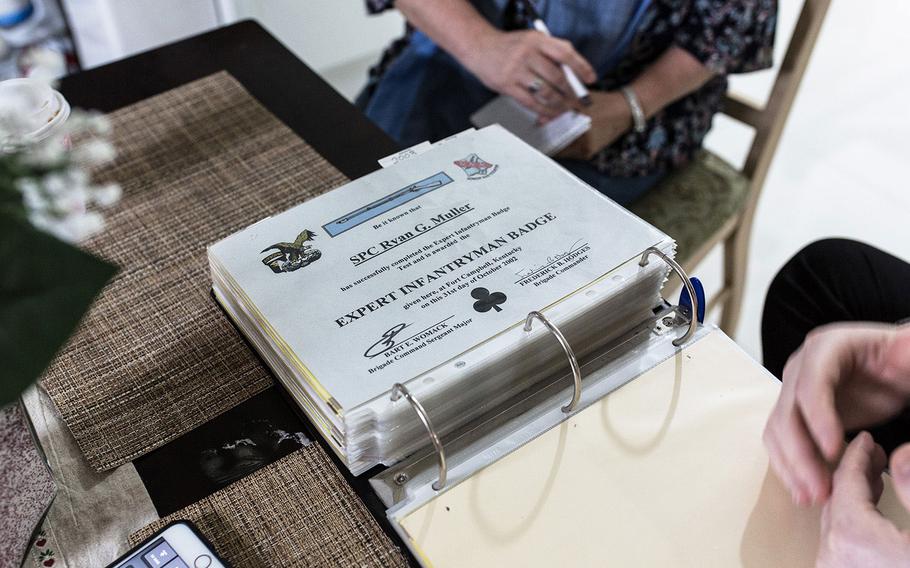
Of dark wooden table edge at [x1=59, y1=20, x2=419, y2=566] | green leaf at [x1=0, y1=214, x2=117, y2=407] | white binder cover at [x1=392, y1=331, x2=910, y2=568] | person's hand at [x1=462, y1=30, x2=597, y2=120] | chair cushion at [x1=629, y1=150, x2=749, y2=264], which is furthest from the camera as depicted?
chair cushion at [x1=629, y1=150, x2=749, y2=264]

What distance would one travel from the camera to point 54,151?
0.34 m

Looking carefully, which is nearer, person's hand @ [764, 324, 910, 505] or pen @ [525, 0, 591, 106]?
person's hand @ [764, 324, 910, 505]

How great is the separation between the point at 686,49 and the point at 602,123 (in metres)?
0.15

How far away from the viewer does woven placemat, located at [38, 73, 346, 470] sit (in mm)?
529

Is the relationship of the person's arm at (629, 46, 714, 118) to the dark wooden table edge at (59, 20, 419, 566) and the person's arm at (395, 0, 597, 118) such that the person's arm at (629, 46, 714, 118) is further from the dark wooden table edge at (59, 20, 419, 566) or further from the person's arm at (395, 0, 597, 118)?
the dark wooden table edge at (59, 20, 419, 566)

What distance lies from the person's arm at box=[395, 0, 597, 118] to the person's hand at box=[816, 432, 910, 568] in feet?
2.14

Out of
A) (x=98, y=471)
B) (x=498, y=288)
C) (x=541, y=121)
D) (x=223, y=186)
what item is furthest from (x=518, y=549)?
(x=541, y=121)

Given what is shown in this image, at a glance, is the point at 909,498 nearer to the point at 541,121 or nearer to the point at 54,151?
the point at 54,151

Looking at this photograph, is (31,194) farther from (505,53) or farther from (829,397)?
(505,53)

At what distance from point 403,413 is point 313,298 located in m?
0.11
